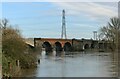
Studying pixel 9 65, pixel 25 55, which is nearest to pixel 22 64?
pixel 25 55

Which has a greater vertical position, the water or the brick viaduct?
the brick viaduct

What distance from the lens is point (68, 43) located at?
60281mm

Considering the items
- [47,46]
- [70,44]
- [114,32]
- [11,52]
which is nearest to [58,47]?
[70,44]

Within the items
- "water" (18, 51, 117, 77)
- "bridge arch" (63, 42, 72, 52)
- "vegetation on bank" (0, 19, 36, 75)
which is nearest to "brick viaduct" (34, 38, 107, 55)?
"bridge arch" (63, 42, 72, 52)

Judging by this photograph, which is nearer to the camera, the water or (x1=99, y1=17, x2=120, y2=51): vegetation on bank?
(x1=99, y1=17, x2=120, y2=51): vegetation on bank

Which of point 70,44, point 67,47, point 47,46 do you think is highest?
point 70,44

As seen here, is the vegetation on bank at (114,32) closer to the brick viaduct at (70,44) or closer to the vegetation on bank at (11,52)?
the vegetation on bank at (11,52)

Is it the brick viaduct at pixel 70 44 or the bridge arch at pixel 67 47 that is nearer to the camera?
the brick viaduct at pixel 70 44

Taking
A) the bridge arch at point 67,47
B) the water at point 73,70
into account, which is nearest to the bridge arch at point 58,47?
the bridge arch at point 67,47

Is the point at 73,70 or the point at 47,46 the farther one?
the point at 47,46

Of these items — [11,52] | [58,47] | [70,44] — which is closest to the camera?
[11,52]

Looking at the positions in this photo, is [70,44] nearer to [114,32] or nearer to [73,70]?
[114,32]

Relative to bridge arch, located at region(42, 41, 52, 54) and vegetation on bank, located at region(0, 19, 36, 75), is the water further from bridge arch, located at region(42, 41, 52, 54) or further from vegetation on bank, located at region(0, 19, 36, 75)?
bridge arch, located at region(42, 41, 52, 54)

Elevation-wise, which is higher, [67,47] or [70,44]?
[70,44]
